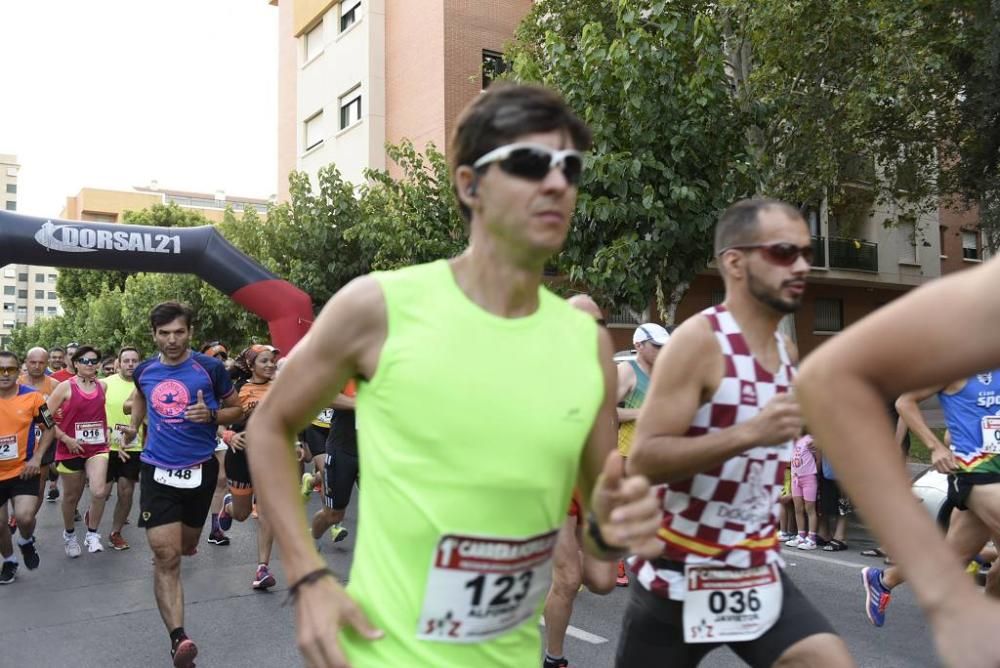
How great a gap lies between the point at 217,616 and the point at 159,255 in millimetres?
6183

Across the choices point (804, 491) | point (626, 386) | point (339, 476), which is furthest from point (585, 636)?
point (804, 491)

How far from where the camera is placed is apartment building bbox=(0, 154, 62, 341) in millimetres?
136000

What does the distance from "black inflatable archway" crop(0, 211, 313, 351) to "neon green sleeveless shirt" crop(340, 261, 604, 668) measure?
10.1 m

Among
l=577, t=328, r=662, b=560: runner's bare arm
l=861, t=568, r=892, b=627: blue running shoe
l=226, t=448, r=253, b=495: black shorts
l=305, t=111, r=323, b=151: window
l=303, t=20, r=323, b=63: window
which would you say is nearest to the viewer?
l=577, t=328, r=662, b=560: runner's bare arm

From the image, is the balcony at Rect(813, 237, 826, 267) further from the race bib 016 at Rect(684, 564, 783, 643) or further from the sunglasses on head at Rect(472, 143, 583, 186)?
the sunglasses on head at Rect(472, 143, 583, 186)

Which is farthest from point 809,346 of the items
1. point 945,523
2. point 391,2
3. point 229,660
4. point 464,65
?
point 229,660

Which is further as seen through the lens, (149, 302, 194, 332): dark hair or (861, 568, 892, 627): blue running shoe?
(149, 302, 194, 332): dark hair

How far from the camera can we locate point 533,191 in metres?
1.98

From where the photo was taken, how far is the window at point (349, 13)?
29344mm

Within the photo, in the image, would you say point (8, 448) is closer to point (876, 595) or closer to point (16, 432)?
point (16, 432)

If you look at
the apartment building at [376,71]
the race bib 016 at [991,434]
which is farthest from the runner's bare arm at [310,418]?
the apartment building at [376,71]

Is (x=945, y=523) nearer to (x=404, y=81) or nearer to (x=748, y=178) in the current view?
(x=748, y=178)

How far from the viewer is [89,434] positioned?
10.1m

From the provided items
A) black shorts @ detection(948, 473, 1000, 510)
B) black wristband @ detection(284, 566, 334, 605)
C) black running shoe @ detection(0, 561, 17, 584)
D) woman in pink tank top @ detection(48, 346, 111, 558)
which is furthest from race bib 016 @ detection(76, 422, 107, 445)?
black wristband @ detection(284, 566, 334, 605)
